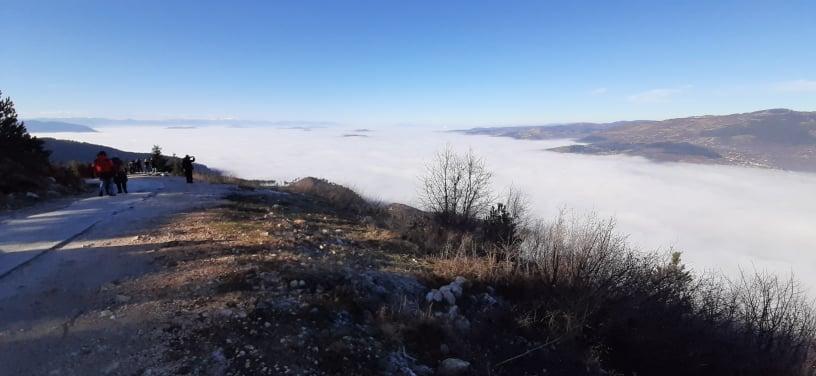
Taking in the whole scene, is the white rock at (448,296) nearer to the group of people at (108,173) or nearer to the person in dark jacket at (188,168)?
the group of people at (108,173)

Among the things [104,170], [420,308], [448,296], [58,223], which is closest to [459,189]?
[104,170]

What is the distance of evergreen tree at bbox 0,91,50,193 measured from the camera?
13873 mm

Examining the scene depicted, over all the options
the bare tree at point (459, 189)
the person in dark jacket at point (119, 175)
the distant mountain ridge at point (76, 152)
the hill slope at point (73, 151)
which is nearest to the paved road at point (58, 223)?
the person in dark jacket at point (119, 175)

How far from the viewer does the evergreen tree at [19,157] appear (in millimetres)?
13873

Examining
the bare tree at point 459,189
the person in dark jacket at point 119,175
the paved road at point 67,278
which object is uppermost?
the person in dark jacket at point 119,175

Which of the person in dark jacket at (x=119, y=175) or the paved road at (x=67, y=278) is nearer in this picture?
the paved road at (x=67, y=278)

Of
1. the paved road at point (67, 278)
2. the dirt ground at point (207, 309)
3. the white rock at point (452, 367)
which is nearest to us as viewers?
the paved road at point (67, 278)

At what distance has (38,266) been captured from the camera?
7.16 m

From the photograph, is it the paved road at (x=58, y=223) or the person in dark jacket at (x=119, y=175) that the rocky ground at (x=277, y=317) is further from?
the person in dark jacket at (x=119, y=175)

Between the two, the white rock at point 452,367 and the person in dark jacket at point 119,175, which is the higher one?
the person in dark jacket at point 119,175

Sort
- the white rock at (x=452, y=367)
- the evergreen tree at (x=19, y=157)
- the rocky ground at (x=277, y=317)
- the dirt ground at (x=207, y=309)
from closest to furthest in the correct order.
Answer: the dirt ground at (x=207, y=309) → the rocky ground at (x=277, y=317) → the white rock at (x=452, y=367) → the evergreen tree at (x=19, y=157)

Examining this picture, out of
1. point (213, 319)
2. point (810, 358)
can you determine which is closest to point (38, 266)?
point (213, 319)

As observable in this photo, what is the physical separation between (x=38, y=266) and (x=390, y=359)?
6.49 metres

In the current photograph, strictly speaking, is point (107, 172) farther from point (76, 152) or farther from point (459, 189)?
point (76, 152)
